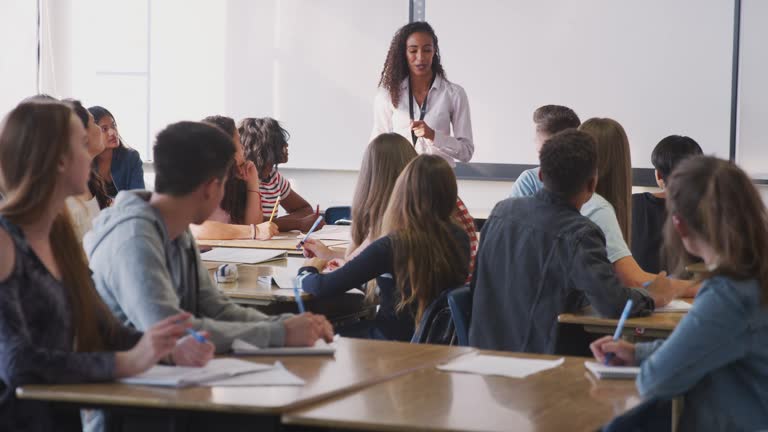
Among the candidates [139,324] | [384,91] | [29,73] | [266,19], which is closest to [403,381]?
[139,324]

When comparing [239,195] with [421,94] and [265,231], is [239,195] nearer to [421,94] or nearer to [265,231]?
[265,231]

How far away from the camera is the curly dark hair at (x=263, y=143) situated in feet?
17.8

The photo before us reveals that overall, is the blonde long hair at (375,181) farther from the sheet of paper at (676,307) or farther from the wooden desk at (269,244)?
the sheet of paper at (676,307)

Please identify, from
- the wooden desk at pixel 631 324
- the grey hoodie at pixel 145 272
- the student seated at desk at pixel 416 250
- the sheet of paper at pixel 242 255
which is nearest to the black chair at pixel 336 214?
the sheet of paper at pixel 242 255

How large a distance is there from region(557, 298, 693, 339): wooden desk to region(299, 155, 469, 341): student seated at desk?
19.7 inches

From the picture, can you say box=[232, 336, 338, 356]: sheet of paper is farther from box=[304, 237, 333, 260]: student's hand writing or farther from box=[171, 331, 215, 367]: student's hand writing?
box=[304, 237, 333, 260]: student's hand writing

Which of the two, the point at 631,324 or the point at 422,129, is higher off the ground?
the point at 422,129

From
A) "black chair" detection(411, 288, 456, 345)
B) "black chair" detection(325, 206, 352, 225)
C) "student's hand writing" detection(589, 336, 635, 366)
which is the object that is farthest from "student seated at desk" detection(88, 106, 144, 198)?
"student's hand writing" detection(589, 336, 635, 366)

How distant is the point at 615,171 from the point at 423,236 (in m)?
0.90

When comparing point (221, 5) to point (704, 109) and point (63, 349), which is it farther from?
point (63, 349)

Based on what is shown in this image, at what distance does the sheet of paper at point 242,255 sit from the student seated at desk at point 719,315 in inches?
91.9

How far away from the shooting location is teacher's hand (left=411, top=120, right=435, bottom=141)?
210 inches

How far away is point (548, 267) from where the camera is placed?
2.92 metres

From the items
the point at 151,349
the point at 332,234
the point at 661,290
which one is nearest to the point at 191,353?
the point at 151,349
